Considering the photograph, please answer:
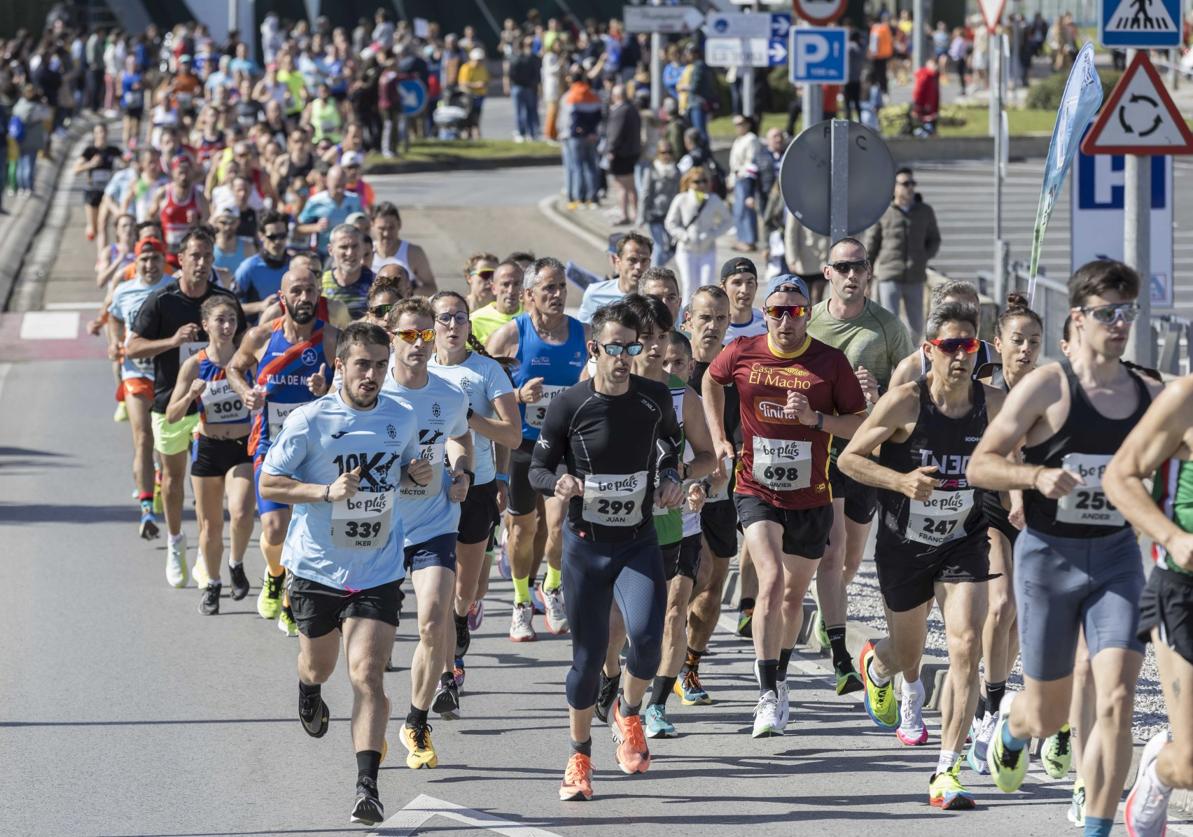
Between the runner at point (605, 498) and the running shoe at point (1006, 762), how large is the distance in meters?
1.38

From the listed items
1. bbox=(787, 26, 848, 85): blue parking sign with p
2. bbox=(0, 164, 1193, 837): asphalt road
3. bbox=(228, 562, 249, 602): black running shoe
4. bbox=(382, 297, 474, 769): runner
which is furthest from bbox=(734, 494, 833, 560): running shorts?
bbox=(787, 26, 848, 85): blue parking sign with p

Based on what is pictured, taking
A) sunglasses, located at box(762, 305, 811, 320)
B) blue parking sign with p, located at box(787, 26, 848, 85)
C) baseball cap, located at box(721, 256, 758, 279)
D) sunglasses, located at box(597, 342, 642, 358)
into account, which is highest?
blue parking sign with p, located at box(787, 26, 848, 85)

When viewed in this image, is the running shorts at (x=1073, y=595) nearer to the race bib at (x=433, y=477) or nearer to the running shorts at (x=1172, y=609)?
the running shorts at (x=1172, y=609)

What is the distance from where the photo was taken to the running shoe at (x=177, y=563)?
40.9ft

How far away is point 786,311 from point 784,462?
649 millimetres

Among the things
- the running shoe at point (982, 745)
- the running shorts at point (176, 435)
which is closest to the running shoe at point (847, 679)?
the running shoe at point (982, 745)

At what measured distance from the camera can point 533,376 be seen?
11.1 meters

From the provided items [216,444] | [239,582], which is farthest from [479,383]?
[239,582]

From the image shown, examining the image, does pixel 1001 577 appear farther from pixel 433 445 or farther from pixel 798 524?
pixel 433 445

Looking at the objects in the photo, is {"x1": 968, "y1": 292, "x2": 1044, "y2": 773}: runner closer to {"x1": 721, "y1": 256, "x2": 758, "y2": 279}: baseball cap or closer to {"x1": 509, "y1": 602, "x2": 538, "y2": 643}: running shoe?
{"x1": 721, "y1": 256, "x2": 758, "y2": 279}: baseball cap

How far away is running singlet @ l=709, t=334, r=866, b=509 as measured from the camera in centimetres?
927

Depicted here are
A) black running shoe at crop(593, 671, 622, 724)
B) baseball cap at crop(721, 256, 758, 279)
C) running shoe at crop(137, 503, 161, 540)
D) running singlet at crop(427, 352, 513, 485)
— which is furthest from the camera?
running shoe at crop(137, 503, 161, 540)

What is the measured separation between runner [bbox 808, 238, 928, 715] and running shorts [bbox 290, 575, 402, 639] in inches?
103

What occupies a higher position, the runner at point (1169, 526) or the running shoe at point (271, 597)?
the runner at point (1169, 526)
